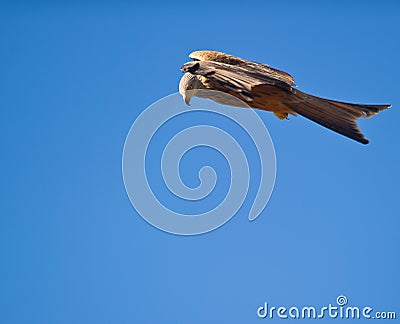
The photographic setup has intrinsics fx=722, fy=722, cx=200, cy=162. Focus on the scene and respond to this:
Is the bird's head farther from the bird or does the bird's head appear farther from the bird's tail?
the bird's tail

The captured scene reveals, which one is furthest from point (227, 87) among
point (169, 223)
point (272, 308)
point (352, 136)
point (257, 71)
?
point (272, 308)

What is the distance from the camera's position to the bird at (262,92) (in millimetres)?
5325

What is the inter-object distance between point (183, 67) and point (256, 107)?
846 mm

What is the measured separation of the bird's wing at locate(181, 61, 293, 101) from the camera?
16.8 ft

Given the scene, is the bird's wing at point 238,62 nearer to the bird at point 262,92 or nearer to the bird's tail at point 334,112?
the bird at point 262,92

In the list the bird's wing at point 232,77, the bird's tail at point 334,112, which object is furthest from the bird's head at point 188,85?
the bird's tail at point 334,112

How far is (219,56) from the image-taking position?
20.9 ft

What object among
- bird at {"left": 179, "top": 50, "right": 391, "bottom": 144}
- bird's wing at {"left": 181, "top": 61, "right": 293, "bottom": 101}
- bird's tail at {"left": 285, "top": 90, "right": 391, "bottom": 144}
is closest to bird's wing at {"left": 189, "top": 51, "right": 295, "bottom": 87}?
bird at {"left": 179, "top": 50, "right": 391, "bottom": 144}

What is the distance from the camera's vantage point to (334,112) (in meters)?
5.66

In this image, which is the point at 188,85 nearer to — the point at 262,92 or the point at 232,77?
the point at 262,92

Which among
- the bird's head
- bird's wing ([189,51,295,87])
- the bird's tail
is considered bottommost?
the bird's tail

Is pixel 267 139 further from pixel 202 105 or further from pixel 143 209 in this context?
pixel 143 209

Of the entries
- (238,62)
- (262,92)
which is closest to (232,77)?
(262,92)

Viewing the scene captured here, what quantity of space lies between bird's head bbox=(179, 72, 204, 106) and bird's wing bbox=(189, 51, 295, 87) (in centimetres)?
31
